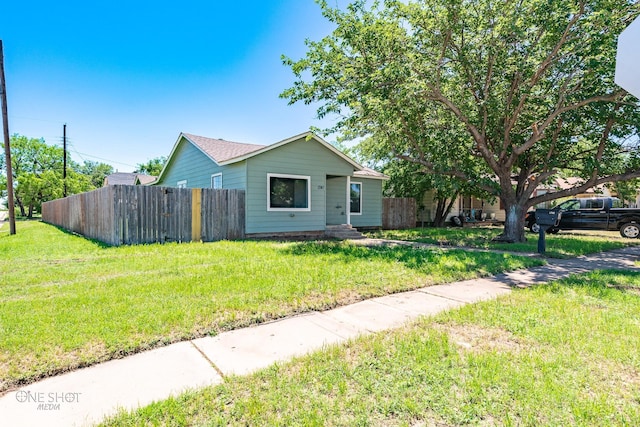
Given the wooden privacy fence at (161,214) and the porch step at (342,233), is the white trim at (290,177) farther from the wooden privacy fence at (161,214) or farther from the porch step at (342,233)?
the porch step at (342,233)

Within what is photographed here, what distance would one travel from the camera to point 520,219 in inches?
451

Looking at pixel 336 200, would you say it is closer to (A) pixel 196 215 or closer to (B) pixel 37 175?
(A) pixel 196 215

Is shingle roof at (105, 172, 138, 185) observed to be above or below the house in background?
above

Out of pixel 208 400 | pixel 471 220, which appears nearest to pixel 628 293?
pixel 208 400

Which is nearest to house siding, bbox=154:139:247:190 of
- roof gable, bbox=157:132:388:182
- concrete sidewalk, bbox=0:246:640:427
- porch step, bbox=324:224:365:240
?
roof gable, bbox=157:132:388:182

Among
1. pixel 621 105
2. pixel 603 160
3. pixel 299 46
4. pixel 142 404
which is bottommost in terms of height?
pixel 142 404

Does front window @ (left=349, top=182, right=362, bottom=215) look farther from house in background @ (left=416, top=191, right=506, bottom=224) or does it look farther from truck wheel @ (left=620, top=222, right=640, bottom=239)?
truck wheel @ (left=620, top=222, right=640, bottom=239)

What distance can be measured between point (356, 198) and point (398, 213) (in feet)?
11.1

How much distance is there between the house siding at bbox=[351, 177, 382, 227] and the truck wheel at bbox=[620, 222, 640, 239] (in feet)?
34.1

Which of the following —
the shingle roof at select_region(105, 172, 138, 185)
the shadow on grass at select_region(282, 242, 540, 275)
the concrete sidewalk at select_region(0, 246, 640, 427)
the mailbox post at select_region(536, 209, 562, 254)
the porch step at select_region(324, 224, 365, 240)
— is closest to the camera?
the concrete sidewalk at select_region(0, 246, 640, 427)

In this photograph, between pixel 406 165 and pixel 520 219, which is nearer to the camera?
pixel 520 219

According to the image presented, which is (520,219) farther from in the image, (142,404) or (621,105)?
(142,404)

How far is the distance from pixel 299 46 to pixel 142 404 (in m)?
12.5

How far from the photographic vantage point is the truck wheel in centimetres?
1377
